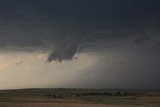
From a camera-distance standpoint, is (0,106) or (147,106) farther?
(147,106)

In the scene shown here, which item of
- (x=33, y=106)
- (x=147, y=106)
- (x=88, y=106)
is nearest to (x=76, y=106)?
(x=88, y=106)

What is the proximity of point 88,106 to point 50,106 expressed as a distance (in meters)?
11.0

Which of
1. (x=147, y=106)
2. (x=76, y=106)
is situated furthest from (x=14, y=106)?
(x=147, y=106)

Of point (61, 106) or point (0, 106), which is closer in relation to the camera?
point (0, 106)

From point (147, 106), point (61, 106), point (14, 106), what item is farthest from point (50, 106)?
point (147, 106)

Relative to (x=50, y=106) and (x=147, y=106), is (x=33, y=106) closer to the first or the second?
(x=50, y=106)

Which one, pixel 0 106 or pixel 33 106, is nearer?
pixel 0 106

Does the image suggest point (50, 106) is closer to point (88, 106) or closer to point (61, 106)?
point (61, 106)

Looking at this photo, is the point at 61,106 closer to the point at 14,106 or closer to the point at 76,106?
the point at 76,106

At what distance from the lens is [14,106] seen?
314ft

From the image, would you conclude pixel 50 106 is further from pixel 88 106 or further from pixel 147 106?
A: pixel 147 106

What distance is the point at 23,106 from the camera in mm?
98062

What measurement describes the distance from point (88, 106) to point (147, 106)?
17.7 metres

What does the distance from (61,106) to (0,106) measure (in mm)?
18048
